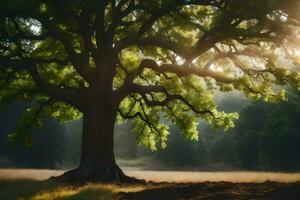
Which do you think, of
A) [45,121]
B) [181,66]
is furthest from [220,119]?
[45,121]

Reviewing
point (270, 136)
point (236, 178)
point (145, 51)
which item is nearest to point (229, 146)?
point (270, 136)

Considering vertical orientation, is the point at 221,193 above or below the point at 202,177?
below

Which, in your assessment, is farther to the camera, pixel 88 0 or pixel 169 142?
pixel 169 142

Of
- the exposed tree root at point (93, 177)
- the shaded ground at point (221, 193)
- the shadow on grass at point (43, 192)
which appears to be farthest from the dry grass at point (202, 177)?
the shaded ground at point (221, 193)

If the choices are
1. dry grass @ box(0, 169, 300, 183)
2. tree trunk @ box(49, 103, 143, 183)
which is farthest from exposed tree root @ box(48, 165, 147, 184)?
dry grass @ box(0, 169, 300, 183)

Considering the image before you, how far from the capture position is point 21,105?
6531cm

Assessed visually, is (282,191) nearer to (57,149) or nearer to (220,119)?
(220,119)

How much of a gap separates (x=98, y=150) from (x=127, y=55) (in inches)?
303

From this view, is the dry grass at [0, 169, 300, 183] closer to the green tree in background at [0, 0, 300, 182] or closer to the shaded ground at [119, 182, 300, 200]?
the green tree in background at [0, 0, 300, 182]

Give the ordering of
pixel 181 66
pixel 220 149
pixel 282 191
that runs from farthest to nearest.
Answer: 1. pixel 220 149
2. pixel 181 66
3. pixel 282 191

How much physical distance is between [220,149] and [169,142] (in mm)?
7732

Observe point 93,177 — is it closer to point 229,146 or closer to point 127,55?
point 127,55

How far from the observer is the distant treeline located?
60.3 meters

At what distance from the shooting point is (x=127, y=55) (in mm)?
31641
